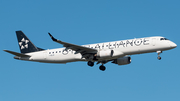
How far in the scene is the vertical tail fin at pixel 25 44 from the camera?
50.9m

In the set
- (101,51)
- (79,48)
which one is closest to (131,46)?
(101,51)

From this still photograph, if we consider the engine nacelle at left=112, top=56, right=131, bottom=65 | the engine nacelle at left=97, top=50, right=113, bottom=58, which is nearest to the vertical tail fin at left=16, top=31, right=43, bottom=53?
the engine nacelle at left=97, top=50, right=113, bottom=58

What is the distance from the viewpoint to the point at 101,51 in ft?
146

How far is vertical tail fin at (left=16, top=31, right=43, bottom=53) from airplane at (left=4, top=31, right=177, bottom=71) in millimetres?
502

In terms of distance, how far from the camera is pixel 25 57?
49.2 m

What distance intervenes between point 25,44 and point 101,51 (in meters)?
14.9

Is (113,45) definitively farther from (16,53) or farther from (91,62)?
(16,53)

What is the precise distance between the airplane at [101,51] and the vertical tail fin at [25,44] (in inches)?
19.8

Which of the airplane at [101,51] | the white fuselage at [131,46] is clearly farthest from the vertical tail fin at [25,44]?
the white fuselage at [131,46]

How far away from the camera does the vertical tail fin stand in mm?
50941

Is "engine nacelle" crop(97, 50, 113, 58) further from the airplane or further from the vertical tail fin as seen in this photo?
Result: the vertical tail fin

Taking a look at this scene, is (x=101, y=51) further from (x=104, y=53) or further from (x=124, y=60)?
(x=124, y=60)

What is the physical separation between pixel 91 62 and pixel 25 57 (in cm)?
1127

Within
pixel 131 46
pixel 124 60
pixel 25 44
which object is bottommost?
pixel 124 60
